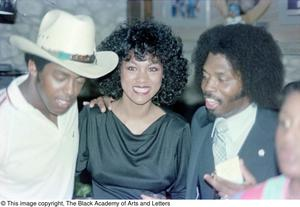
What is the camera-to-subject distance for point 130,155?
1616mm

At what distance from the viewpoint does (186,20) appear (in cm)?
161

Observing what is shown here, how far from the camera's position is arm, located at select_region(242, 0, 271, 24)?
5.24ft

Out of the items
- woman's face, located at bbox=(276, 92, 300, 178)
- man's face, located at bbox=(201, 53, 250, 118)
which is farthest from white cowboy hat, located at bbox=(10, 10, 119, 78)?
woman's face, located at bbox=(276, 92, 300, 178)

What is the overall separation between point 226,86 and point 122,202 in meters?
0.48

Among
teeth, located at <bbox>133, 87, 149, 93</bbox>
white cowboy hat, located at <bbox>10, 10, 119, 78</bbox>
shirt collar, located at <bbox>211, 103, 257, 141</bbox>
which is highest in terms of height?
white cowboy hat, located at <bbox>10, 10, 119, 78</bbox>

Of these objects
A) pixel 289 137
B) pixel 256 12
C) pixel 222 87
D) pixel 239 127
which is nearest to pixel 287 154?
pixel 289 137

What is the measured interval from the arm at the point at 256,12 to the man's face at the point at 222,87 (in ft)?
0.49

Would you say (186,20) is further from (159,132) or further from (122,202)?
(122,202)

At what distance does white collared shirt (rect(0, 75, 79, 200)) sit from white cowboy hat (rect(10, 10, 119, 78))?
0.32 ft

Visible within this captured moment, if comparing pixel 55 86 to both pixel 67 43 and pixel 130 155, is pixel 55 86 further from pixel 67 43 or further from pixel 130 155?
pixel 130 155

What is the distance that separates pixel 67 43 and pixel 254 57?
1.79 ft

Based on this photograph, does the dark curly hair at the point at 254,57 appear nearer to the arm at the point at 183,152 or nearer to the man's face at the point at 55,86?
the arm at the point at 183,152

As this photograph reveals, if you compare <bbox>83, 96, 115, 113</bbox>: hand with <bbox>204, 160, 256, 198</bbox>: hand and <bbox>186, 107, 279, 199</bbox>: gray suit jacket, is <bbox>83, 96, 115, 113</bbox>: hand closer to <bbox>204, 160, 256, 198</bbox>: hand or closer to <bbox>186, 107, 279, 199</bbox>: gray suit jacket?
<bbox>186, 107, 279, 199</bbox>: gray suit jacket

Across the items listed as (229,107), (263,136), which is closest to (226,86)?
(229,107)
